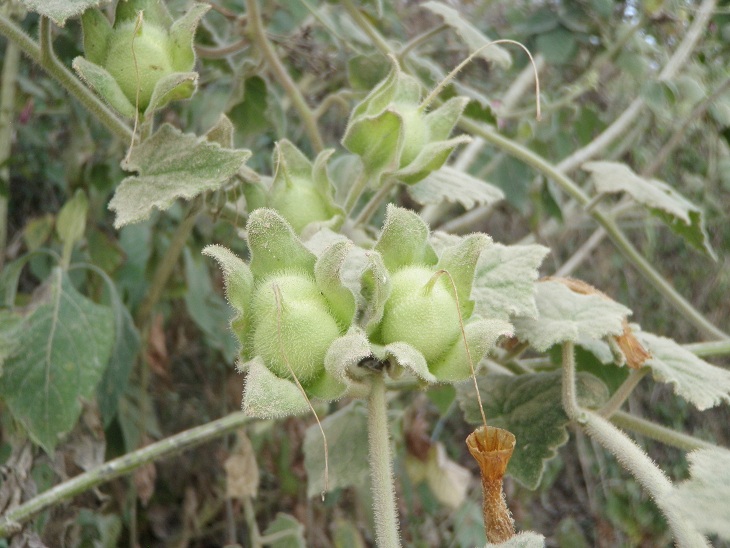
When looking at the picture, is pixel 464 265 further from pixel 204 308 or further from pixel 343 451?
pixel 204 308

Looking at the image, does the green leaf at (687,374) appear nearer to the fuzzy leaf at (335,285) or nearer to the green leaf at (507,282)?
the green leaf at (507,282)

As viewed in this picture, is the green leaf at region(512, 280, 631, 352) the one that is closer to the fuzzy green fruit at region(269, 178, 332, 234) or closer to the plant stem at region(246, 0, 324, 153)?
the fuzzy green fruit at region(269, 178, 332, 234)

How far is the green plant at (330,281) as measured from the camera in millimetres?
524

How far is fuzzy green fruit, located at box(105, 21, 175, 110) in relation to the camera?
0.63m

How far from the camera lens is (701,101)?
49.6 inches

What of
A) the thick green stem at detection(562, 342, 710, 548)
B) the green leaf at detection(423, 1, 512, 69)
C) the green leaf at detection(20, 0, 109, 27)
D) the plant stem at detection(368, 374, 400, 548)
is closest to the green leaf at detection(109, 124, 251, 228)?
the green leaf at detection(20, 0, 109, 27)

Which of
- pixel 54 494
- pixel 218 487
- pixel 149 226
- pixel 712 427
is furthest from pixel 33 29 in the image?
pixel 712 427

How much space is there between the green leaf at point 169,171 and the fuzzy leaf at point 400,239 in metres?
0.15

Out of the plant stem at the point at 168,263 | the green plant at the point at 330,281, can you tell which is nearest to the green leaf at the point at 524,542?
the green plant at the point at 330,281

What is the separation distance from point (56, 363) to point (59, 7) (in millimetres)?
415

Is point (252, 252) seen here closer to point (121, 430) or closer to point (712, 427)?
point (121, 430)

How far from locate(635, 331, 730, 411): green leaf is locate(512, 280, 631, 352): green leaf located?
2.5 inches

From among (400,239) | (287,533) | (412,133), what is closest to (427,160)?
(412,133)

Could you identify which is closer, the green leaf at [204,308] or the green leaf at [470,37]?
the green leaf at [470,37]
